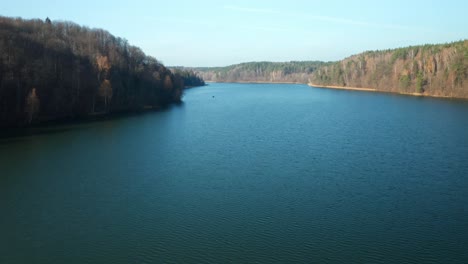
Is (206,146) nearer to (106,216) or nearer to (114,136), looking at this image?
(114,136)

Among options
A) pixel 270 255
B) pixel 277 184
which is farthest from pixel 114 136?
pixel 270 255

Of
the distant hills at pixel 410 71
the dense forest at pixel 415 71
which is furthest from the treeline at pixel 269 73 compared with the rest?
the dense forest at pixel 415 71

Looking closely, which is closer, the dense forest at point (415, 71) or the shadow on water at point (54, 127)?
the shadow on water at point (54, 127)

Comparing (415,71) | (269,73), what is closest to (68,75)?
(415,71)

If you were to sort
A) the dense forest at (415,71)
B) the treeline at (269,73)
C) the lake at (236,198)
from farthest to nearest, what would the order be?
the treeline at (269,73) < the dense forest at (415,71) < the lake at (236,198)

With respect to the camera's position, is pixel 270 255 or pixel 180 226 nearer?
pixel 270 255

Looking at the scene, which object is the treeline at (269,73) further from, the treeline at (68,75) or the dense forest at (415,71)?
the treeline at (68,75)

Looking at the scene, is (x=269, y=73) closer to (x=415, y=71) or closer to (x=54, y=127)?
(x=415, y=71)
